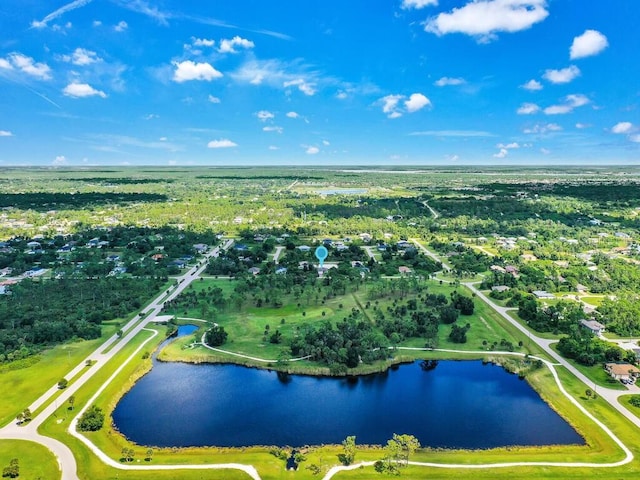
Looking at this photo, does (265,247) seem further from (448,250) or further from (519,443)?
(519,443)

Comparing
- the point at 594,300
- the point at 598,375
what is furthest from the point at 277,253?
the point at 598,375

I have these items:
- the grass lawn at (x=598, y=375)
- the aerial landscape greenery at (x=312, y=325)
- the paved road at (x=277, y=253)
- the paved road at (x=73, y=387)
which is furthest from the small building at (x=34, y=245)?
the grass lawn at (x=598, y=375)

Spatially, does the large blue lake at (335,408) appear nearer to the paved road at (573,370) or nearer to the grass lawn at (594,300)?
the paved road at (573,370)

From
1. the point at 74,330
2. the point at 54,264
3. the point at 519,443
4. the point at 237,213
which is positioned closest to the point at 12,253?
the point at 54,264

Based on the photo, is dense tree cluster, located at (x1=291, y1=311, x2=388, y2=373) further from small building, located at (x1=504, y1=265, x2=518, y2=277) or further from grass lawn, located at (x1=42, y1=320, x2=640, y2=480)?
small building, located at (x1=504, y1=265, x2=518, y2=277)

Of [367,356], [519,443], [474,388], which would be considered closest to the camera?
[519,443]

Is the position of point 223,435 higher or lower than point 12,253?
lower
